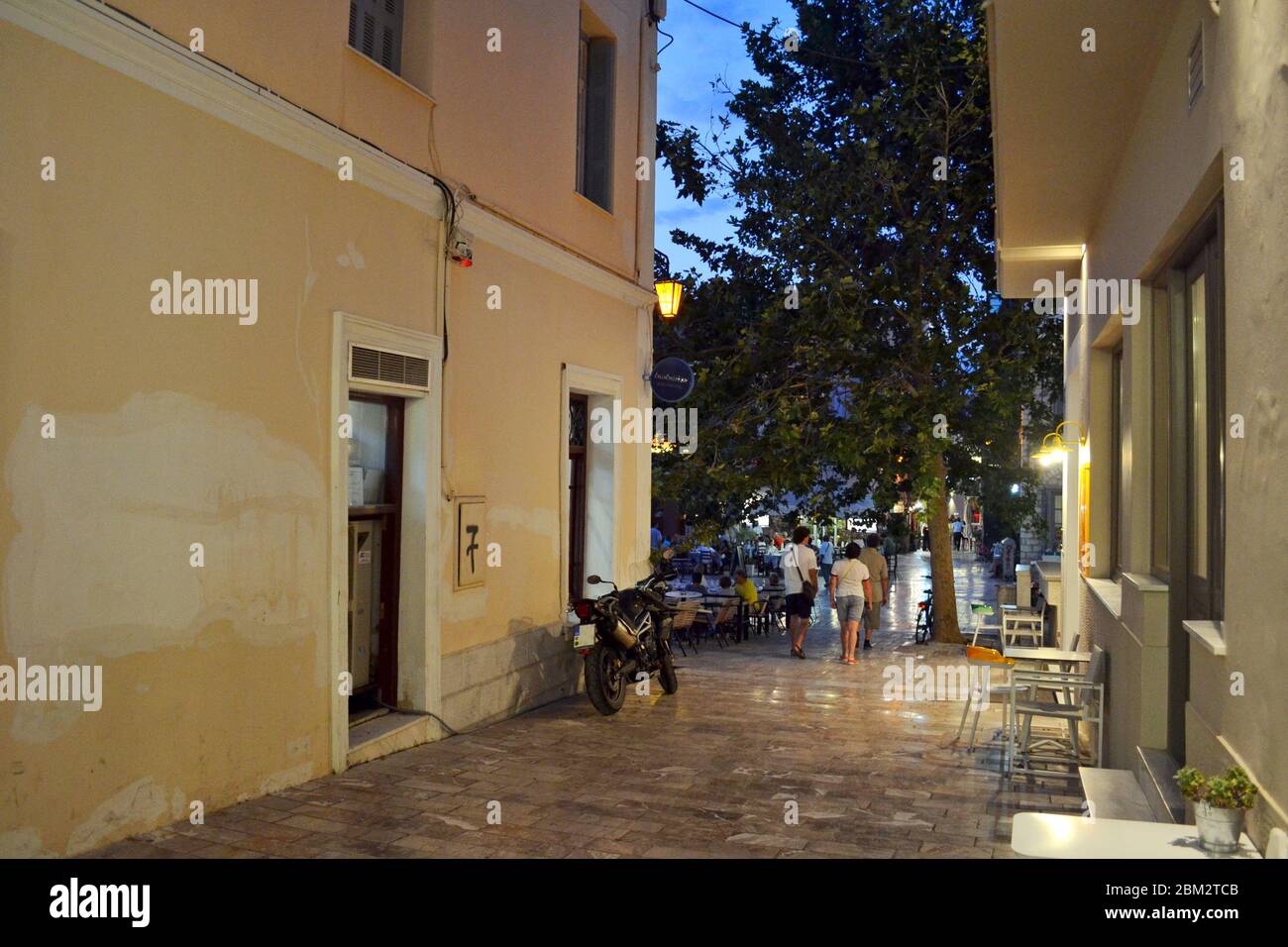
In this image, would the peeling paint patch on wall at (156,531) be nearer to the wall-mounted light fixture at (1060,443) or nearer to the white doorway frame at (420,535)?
the white doorway frame at (420,535)

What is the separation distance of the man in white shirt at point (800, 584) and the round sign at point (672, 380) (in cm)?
327

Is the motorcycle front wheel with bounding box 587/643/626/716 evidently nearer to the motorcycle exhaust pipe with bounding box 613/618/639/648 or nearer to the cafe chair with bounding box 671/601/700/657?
the motorcycle exhaust pipe with bounding box 613/618/639/648

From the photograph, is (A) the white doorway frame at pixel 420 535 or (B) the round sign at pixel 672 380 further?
(B) the round sign at pixel 672 380

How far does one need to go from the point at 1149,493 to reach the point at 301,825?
5252 millimetres

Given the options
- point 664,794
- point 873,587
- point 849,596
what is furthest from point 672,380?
point 664,794

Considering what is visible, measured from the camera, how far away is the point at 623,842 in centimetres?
586

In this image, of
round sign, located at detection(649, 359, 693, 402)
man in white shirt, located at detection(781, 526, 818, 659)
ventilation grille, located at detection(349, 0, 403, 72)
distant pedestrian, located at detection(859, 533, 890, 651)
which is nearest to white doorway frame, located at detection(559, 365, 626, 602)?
round sign, located at detection(649, 359, 693, 402)

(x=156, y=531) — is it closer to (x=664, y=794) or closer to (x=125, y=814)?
(x=125, y=814)

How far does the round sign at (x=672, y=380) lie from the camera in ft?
42.4

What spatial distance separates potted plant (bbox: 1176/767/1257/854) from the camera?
Result: 3129 mm

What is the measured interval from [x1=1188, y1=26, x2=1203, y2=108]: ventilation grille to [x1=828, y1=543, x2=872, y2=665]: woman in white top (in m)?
9.83

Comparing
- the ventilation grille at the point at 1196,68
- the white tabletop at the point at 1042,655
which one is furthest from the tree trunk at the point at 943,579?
the ventilation grille at the point at 1196,68

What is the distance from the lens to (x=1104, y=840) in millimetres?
3420
